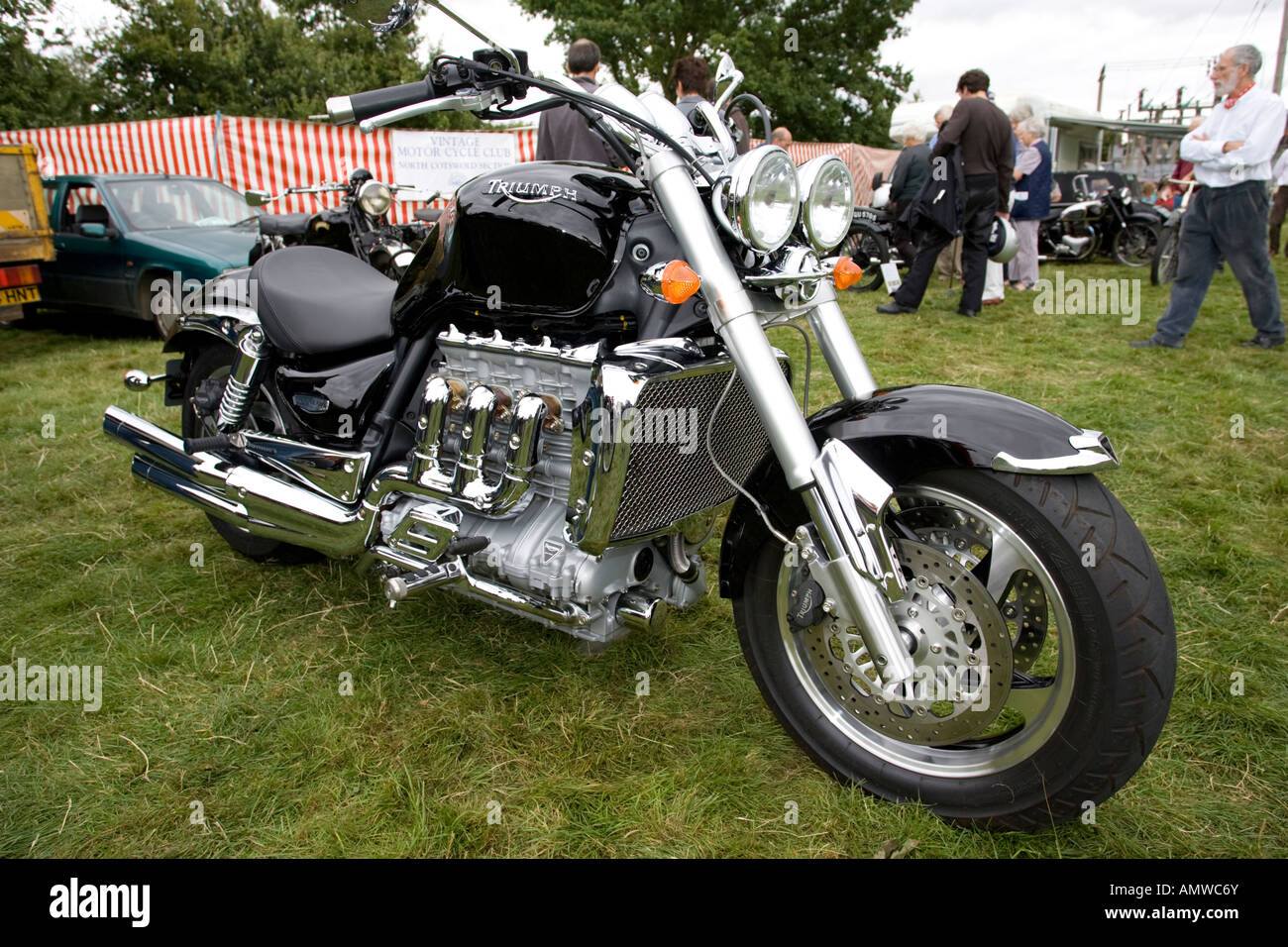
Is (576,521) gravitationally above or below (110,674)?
above

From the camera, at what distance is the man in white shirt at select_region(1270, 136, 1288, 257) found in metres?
11.4

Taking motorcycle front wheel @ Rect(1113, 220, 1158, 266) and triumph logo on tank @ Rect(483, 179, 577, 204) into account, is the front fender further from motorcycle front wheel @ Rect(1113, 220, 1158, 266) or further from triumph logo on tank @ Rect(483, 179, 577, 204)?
motorcycle front wheel @ Rect(1113, 220, 1158, 266)

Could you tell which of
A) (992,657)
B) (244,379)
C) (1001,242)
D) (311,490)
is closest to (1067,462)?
(992,657)

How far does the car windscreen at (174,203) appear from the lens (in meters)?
8.14

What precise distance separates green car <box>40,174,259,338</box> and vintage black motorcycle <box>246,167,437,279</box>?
1713 mm

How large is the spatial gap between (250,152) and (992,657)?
13.3 m

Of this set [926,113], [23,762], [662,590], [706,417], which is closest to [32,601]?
[23,762]

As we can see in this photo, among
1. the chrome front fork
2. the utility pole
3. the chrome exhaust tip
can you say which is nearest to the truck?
the chrome exhaust tip

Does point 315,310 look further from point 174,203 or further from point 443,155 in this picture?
point 443,155

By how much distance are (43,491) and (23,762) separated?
7.40 feet

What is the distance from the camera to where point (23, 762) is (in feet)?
7.29

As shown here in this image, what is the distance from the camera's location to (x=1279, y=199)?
1238 centimetres

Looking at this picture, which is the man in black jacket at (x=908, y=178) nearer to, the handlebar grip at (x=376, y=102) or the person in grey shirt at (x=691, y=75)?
the person in grey shirt at (x=691, y=75)

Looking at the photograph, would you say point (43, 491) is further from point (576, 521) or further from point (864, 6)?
point (864, 6)
